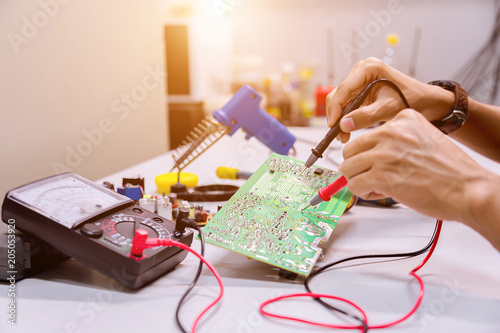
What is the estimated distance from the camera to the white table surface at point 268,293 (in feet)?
1.86

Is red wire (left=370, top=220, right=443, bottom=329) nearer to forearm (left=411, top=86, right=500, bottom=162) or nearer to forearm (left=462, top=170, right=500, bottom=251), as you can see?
forearm (left=462, top=170, right=500, bottom=251)

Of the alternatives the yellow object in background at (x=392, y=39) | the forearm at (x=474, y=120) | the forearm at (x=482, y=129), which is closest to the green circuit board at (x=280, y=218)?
the forearm at (x=474, y=120)

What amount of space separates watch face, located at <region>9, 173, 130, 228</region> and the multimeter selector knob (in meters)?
0.02

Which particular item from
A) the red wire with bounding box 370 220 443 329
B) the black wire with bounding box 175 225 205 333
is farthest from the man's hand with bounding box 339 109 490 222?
the black wire with bounding box 175 225 205 333

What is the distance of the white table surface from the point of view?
0.57m

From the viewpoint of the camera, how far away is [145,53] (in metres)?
1.85

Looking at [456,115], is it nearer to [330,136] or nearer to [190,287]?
[330,136]

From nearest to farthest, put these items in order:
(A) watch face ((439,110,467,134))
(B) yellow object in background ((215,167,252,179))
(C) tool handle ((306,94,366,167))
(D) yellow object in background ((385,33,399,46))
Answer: (C) tool handle ((306,94,366,167)) → (A) watch face ((439,110,467,134)) → (B) yellow object in background ((215,167,252,179)) → (D) yellow object in background ((385,33,399,46))

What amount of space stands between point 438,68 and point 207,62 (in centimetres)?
183

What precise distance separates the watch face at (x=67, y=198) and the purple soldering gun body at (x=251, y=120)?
1.76 feet

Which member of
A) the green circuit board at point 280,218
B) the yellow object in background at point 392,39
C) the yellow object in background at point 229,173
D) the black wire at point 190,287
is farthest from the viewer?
the yellow object in background at point 392,39

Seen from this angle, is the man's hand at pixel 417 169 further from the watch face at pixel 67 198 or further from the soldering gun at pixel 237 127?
the soldering gun at pixel 237 127

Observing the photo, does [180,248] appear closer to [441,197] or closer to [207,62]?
[441,197]

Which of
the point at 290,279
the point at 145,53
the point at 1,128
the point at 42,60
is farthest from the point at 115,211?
the point at 145,53
